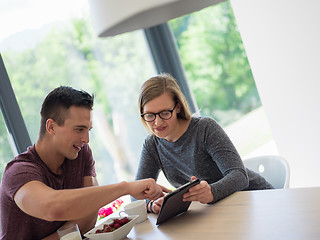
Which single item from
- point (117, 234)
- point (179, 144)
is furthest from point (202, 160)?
point (117, 234)

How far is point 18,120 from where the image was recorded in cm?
279

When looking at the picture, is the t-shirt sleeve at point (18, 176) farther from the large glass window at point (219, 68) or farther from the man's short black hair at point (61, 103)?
the large glass window at point (219, 68)

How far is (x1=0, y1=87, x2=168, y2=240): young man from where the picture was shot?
1.63 m

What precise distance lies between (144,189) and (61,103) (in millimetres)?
642

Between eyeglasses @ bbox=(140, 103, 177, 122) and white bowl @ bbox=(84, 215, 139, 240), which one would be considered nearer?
white bowl @ bbox=(84, 215, 139, 240)

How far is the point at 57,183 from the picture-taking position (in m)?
2.03

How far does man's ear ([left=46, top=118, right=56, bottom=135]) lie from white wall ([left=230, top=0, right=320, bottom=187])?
158 centimetres

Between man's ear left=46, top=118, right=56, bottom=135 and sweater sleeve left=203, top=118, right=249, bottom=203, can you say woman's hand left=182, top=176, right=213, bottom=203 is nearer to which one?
sweater sleeve left=203, top=118, right=249, bottom=203

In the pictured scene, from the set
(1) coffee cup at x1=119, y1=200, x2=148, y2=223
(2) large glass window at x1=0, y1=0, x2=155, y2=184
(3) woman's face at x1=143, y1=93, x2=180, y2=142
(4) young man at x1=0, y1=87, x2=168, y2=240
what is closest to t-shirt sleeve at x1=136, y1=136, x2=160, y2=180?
(3) woman's face at x1=143, y1=93, x2=180, y2=142

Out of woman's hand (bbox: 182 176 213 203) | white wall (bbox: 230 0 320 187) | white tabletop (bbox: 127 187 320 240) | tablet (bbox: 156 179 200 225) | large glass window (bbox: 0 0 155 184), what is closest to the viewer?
white tabletop (bbox: 127 187 320 240)

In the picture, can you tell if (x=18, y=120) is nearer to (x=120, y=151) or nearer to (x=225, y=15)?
(x=120, y=151)

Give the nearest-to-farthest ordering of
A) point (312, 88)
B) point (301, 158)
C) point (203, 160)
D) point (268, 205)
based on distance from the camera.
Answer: point (268, 205) < point (203, 160) < point (312, 88) < point (301, 158)

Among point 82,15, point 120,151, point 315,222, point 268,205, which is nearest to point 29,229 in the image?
point 268,205

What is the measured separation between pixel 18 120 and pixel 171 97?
4.04 ft
